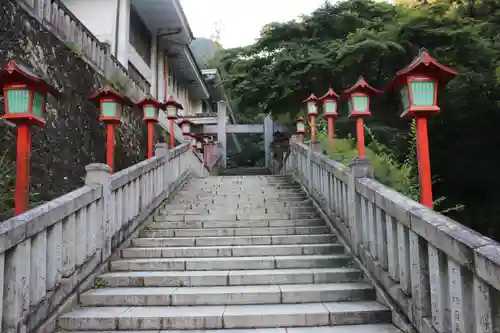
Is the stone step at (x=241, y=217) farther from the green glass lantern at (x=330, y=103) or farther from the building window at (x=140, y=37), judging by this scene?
the building window at (x=140, y=37)

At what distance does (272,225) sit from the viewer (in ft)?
23.4

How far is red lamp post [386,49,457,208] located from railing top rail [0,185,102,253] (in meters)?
3.94

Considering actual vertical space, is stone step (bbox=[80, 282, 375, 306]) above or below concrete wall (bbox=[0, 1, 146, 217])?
below

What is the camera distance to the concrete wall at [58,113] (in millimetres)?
7469

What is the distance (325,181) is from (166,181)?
377 centimetres

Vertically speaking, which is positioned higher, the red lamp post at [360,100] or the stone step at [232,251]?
the red lamp post at [360,100]

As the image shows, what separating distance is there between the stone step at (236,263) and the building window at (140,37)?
42.0 ft

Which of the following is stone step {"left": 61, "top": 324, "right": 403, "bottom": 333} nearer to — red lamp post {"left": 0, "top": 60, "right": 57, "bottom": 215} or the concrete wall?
red lamp post {"left": 0, "top": 60, "right": 57, "bottom": 215}

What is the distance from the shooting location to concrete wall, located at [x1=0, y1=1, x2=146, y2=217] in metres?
7.47

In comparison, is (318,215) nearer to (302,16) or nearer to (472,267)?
(472,267)

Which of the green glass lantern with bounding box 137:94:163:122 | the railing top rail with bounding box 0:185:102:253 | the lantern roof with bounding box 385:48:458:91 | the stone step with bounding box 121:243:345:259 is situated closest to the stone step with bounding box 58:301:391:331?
the railing top rail with bounding box 0:185:102:253

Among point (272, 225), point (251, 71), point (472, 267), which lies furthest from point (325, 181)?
point (251, 71)

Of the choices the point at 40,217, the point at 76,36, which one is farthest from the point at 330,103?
the point at 76,36

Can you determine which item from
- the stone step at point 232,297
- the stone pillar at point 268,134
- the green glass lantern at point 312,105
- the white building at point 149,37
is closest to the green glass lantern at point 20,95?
the stone step at point 232,297
